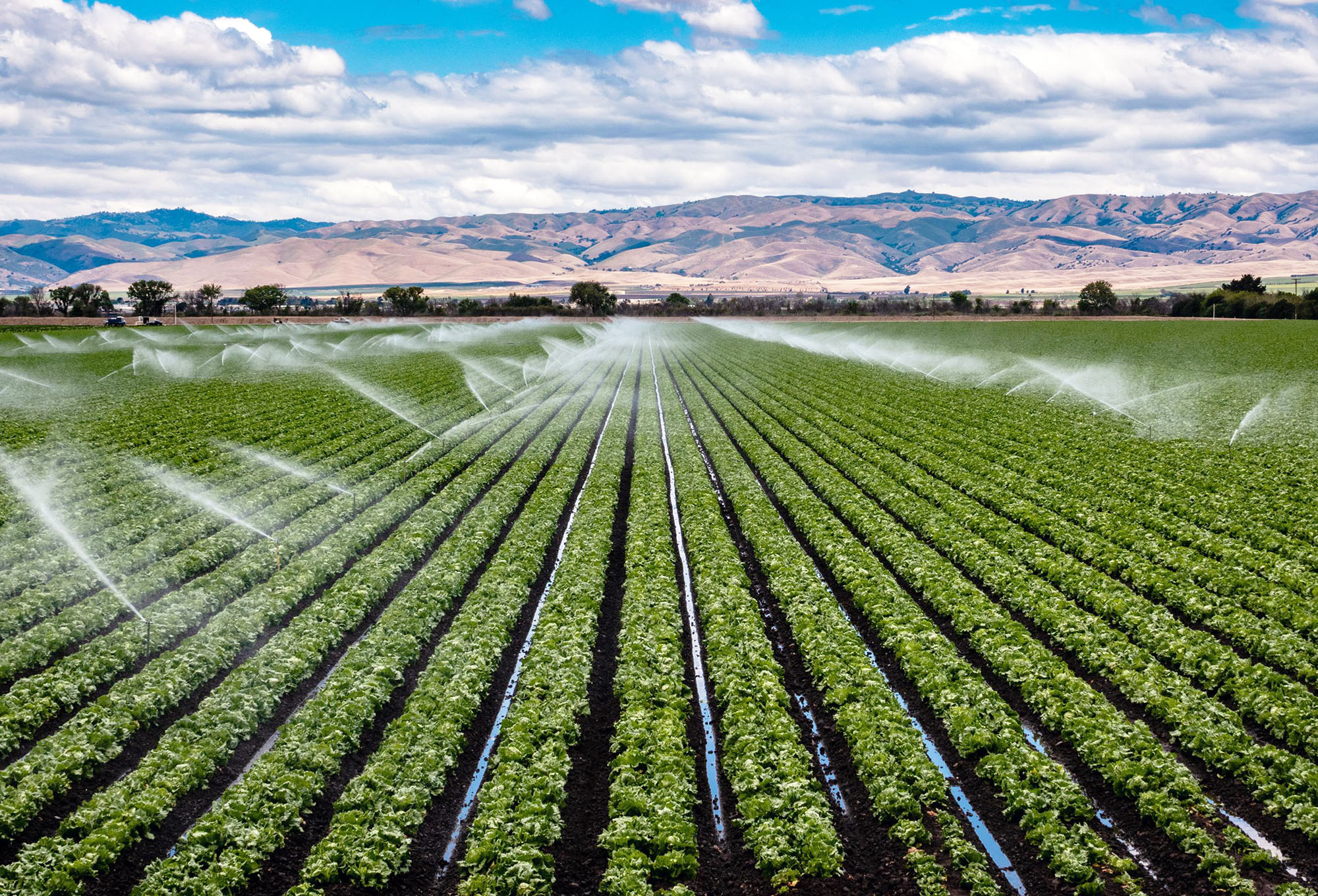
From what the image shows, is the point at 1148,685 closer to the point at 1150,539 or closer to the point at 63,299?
the point at 1150,539

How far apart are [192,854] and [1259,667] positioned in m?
14.5

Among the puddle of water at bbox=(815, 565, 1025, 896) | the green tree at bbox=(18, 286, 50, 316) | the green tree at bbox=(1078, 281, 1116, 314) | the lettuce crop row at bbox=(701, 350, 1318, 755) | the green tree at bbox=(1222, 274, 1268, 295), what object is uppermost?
the green tree at bbox=(1222, 274, 1268, 295)

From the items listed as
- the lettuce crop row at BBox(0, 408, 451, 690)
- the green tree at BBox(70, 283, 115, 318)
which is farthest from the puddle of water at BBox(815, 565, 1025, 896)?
the green tree at BBox(70, 283, 115, 318)

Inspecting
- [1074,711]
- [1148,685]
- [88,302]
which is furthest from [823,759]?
[88,302]

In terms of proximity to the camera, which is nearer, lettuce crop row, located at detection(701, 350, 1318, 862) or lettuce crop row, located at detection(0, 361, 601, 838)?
lettuce crop row, located at detection(701, 350, 1318, 862)

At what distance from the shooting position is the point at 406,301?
157 m

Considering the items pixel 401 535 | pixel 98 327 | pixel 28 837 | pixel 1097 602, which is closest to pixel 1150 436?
pixel 1097 602

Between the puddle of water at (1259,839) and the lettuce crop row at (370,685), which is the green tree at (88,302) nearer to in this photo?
the lettuce crop row at (370,685)

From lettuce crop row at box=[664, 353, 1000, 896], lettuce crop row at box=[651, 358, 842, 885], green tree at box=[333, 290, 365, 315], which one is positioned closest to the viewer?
lettuce crop row at box=[651, 358, 842, 885]

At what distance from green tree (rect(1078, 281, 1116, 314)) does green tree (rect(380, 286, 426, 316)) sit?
116 metres

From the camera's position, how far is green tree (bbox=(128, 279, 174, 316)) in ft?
441

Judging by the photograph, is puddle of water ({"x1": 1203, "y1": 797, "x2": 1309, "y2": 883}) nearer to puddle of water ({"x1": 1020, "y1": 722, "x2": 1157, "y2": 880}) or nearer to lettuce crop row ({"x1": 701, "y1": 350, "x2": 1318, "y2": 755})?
puddle of water ({"x1": 1020, "y1": 722, "x2": 1157, "y2": 880})

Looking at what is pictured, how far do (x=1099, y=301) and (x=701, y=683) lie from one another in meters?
156

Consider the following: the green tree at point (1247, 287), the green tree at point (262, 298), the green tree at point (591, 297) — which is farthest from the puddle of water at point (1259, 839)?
the green tree at point (591, 297)
